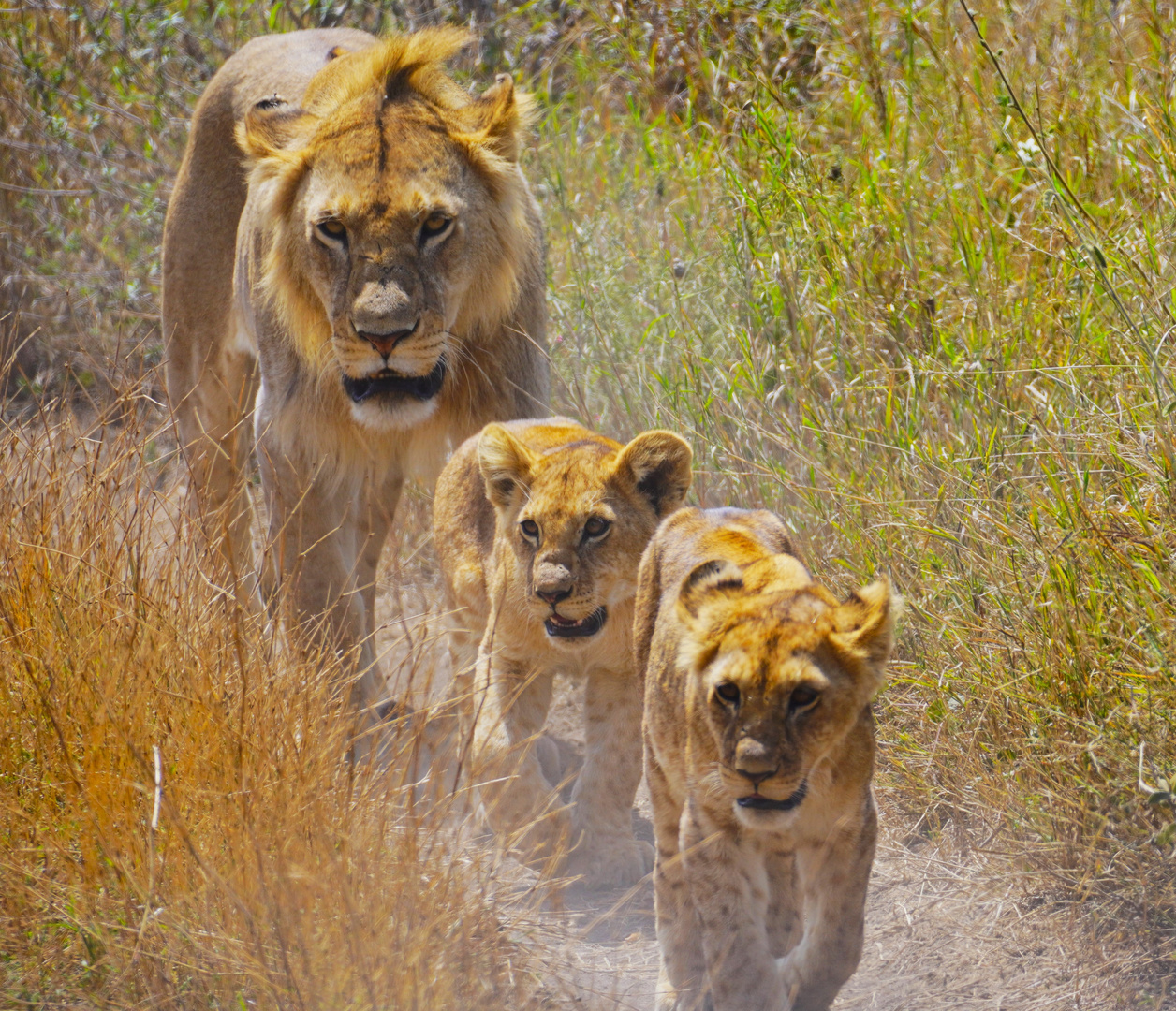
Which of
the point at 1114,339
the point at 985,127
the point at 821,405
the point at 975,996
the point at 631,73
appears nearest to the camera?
the point at 975,996

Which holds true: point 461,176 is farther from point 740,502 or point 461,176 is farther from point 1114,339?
point 1114,339

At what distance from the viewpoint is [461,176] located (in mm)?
4410

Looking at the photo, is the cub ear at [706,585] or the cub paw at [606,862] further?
the cub paw at [606,862]

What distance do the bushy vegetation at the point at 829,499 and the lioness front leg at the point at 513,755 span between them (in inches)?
22.4

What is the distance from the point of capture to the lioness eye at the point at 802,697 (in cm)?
252

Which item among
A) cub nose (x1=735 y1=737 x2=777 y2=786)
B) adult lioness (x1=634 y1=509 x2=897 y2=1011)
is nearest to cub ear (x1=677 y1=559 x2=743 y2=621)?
adult lioness (x1=634 y1=509 x2=897 y2=1011)

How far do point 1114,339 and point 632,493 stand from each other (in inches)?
57.2

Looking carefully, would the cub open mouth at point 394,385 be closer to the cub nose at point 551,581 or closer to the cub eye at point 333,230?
the cub eye at point 333,230

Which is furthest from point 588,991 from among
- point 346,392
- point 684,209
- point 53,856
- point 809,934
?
point 684,209

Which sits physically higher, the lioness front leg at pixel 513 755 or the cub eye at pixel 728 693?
the cub eye at pixel 728 693

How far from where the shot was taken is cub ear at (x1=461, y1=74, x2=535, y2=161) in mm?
4527

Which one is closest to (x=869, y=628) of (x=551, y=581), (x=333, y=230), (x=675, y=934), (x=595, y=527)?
(x=675, y=934)

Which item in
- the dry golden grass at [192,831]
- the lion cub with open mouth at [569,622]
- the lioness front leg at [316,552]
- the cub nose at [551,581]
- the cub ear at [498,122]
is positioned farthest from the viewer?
the lioness front leg at [316,552]

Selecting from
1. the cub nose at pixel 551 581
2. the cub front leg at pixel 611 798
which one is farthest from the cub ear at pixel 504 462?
the cub front leg at pixel 611 798
